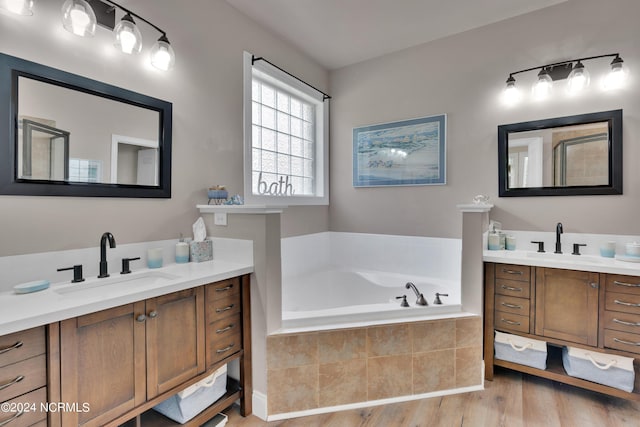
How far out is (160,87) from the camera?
1973 millimetres

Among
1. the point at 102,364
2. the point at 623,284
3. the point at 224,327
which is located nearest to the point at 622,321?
the point at 623,284

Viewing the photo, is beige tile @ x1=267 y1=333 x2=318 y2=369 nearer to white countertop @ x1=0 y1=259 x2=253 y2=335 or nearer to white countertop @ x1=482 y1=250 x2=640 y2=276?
white countertop @ x1=0 y1=259 x2=253 y2=335

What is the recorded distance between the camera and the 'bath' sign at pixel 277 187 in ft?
9.19

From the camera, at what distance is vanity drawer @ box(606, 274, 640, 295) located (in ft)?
5.95

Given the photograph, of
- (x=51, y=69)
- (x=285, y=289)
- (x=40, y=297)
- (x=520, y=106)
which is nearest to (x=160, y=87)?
(x=51, y=69)

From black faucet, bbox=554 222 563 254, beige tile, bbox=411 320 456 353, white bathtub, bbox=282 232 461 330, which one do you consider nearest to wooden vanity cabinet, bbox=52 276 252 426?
white bathtub, bbox=282 232 461 330

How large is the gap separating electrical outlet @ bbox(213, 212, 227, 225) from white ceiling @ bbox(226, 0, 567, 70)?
1.70 meters

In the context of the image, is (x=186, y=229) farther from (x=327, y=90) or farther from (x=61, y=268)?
(x=327, y=90)

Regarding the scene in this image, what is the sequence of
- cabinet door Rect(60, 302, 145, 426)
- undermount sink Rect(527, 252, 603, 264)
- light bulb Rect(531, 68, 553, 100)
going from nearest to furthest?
cabinet door Rect(60, 302, 145, 426)
undermount sink Rect(527, 252, 603, 264)
light bulb Rect(531, 68, 553, 100)

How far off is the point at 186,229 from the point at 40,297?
0.91 meters

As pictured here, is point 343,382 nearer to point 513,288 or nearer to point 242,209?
point 242,209

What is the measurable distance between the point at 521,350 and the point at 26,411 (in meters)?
2.69

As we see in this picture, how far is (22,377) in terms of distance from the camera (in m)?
1.02

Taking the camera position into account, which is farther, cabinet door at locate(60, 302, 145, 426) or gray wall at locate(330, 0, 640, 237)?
gray wall at locate(330, 0, 640, 237)
